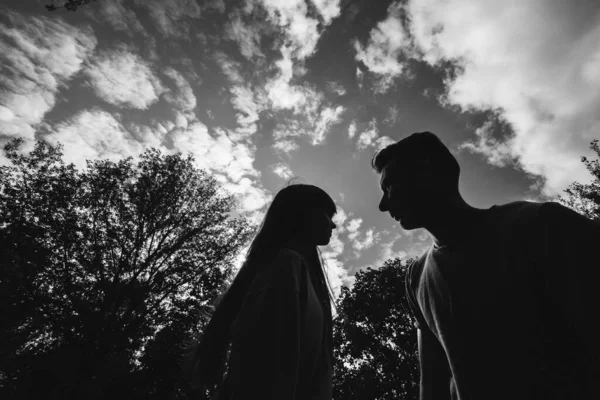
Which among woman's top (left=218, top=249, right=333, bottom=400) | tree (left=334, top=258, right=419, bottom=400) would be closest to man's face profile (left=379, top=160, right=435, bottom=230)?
woman's top (left=218, top=249, right=333, bottom=400)

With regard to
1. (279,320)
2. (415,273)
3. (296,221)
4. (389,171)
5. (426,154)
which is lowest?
(279,320)

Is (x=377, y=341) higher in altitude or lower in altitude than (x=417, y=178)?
higher

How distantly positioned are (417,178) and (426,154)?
0.32 meters

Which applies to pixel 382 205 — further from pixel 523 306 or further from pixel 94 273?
pixel 94 273

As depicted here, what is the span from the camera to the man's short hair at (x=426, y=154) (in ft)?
7.49

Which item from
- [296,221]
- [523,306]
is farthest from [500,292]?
[296,221]

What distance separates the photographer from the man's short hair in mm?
2283

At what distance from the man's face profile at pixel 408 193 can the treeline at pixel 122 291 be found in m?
14.6

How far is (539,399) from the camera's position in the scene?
1.21 metres

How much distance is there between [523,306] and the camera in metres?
1.42

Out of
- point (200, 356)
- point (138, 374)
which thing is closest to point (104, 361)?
point (138, 374)

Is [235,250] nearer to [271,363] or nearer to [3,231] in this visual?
[3,231]

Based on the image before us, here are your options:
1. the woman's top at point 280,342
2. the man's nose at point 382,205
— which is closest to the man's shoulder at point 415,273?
the man's nose at point 382,205

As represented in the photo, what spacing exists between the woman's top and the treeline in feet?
46.4
